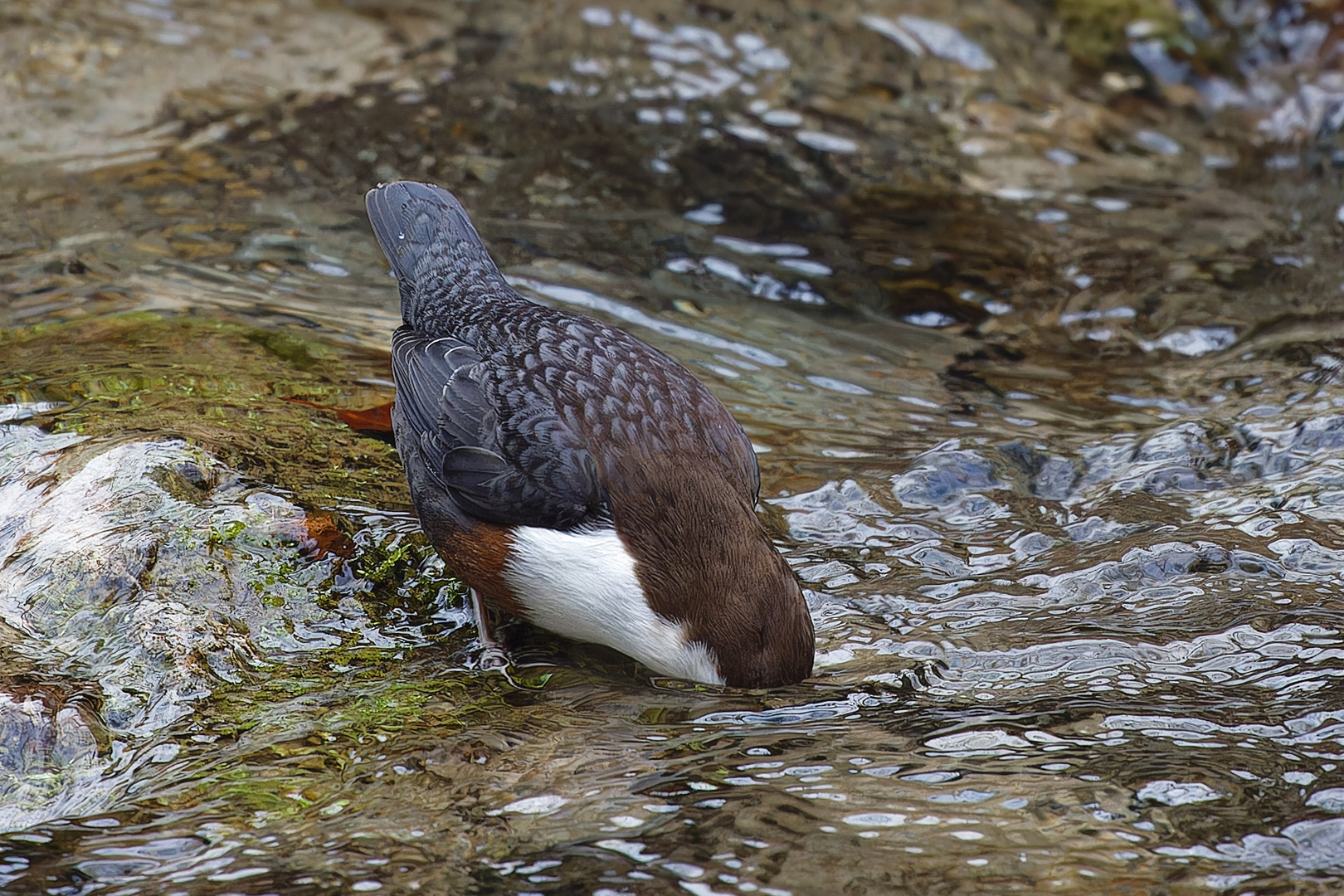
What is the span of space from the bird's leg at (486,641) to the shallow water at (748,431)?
3.5 inches

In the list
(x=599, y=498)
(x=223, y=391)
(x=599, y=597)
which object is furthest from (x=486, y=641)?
(x=223, y=391)

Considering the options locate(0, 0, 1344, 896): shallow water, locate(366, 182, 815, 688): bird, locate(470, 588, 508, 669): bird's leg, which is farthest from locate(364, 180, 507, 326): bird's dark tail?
locate(470, 588, 508, 669): bird's leg

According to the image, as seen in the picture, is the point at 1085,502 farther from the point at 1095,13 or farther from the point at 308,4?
the point at 308,4

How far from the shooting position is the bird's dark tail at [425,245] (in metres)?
3.89

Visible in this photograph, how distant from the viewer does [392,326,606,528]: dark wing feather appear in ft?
10.4

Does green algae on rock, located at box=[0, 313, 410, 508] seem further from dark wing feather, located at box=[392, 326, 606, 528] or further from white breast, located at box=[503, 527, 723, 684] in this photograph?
white breast, located at box=[503, 527, 723, 684]

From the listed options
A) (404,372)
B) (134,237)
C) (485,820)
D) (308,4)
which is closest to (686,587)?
(485,820)

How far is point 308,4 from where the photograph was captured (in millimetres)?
6820

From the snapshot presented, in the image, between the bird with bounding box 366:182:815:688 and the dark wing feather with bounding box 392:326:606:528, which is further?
the dark wing feather with bounding box 392:326:606:528

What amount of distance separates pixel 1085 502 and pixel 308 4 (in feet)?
16.0

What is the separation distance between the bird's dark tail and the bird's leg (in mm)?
963

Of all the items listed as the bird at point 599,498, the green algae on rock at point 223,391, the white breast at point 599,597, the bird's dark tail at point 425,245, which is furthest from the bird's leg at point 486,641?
the bird's dark tail at point 425,245

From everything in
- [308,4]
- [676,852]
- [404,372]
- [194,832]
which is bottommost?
[194,832]

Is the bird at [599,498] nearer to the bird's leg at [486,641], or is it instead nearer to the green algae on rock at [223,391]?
the bird's leg at [486,641]
